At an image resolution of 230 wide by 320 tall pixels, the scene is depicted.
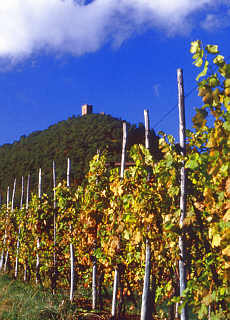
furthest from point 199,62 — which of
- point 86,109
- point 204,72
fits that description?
point 86,109

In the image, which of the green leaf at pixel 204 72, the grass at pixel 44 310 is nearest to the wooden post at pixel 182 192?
the green leaf at pixel 204 72

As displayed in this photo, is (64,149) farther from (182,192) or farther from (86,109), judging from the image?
(182,192)

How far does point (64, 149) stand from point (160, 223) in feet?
126

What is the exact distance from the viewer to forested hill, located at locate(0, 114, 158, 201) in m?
38.0

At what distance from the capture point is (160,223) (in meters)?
4.90

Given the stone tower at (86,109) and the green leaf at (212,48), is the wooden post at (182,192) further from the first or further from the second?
the stone tower at (86,109)

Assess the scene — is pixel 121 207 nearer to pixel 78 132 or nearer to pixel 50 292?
pixel 50 292

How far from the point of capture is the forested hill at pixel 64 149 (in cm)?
3803

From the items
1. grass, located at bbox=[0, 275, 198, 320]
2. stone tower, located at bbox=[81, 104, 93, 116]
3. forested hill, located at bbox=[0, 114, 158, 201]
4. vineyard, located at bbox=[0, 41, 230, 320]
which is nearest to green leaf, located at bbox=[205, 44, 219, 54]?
vineyard, located at bbox=[0, 41, 230, 320]

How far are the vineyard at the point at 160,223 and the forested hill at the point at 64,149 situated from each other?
23.3 m

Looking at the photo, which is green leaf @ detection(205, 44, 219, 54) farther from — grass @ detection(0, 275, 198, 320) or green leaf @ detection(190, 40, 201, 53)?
grass @ detection(0, 275, 198, 320)

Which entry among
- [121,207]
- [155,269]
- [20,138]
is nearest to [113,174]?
[121,207]

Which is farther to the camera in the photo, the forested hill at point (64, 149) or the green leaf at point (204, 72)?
the forested hill at point (64, 149)

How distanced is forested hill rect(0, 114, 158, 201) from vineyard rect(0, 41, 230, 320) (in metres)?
23.3
